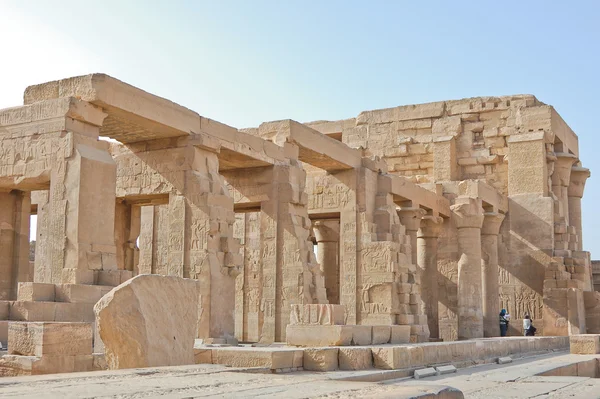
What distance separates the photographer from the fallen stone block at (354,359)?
31.8 ft

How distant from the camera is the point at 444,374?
33.8ft

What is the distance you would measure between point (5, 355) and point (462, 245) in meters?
14.5

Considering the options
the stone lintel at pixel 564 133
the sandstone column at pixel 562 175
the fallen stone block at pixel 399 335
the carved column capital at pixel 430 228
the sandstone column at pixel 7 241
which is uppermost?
the stone lintel at pixel 564 133

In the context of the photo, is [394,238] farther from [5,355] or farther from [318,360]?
[5,355]

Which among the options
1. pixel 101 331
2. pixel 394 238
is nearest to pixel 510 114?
pixel 394 238

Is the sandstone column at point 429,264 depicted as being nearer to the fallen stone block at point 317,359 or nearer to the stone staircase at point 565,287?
the stone staircase at point 565,287

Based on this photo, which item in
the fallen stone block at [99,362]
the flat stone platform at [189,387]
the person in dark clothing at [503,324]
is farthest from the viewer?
the person in dark clothing at [503,324]

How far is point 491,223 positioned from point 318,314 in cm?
1189

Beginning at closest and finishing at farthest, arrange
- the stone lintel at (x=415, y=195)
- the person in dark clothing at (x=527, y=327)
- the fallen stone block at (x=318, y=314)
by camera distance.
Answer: the fallen stone block at (x=318, y=314)
the stone lintel at (x=415, y=195)
the person in dark clothing at (x=527, y=327)

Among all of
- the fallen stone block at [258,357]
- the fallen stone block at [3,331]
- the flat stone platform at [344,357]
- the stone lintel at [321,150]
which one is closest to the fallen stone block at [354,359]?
the flat stone platform at [344,357]

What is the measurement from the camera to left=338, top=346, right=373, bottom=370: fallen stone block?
9688 mm

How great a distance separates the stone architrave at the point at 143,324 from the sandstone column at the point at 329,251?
14.0m

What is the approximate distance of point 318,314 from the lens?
37.4 ft

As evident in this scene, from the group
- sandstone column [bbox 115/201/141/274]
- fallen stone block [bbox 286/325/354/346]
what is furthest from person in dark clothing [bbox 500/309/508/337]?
fallen stone block [bbox 286/325/354/346]
